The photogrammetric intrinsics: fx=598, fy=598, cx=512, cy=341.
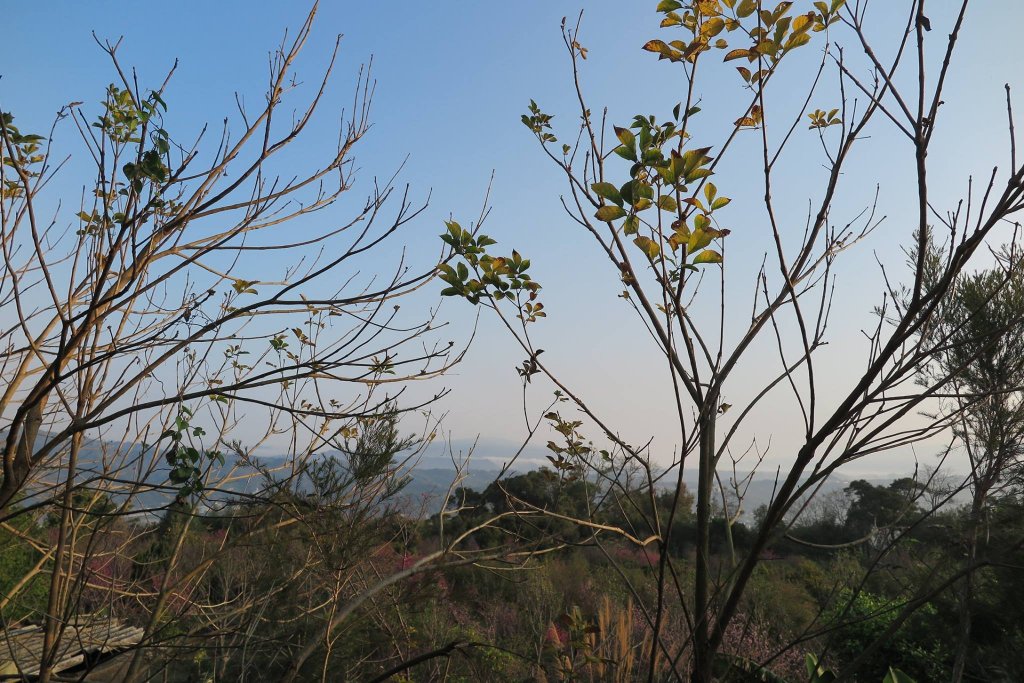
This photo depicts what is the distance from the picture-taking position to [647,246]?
1137 millimetres

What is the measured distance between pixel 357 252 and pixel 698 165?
3.01 feet

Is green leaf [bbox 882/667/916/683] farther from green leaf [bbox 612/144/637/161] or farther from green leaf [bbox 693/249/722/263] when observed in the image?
green leaf [bbox 612/144/637/161]

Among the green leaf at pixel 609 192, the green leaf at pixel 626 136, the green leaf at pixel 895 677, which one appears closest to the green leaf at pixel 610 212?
the green leaf at pixel 609 192

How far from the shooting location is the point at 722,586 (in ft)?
3.33

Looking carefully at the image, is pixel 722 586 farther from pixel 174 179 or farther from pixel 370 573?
pixel 370 573

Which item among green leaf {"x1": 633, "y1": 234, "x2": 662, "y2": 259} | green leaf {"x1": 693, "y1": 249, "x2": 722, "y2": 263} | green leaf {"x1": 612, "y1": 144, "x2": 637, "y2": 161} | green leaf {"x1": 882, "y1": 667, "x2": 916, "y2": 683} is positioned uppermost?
green leaf {"x1": 612, "y1": 144, "x2": 637, "y2": 161}

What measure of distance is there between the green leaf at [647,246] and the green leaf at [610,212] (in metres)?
0.06

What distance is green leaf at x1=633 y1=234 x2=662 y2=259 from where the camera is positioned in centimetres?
114

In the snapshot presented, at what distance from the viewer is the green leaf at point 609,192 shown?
112cm

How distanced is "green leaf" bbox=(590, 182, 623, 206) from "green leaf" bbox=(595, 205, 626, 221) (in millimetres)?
11

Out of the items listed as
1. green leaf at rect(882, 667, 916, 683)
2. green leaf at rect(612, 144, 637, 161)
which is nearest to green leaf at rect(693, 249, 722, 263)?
green leaf at rect(612, 144, 637, 161)

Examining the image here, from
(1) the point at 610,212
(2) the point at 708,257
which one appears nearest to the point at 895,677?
(2) the point at 708,257

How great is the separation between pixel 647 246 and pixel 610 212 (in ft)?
0.31

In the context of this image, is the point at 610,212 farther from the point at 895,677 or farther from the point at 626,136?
the point at 895,677
